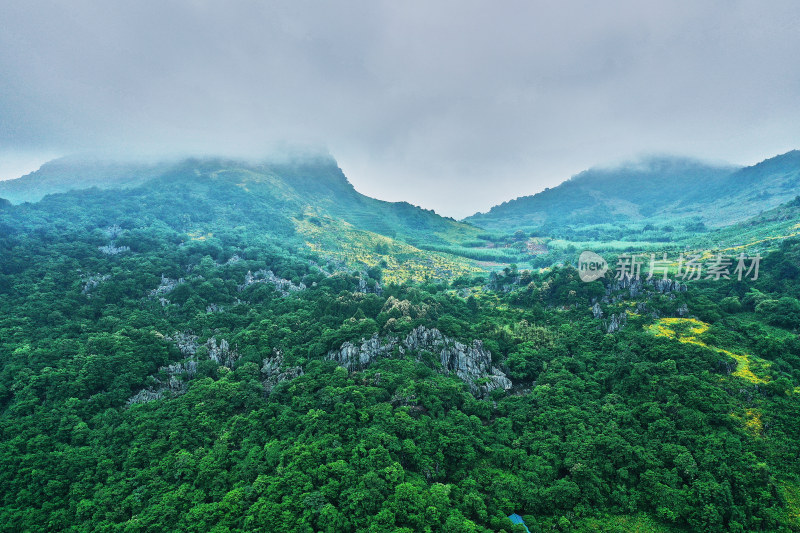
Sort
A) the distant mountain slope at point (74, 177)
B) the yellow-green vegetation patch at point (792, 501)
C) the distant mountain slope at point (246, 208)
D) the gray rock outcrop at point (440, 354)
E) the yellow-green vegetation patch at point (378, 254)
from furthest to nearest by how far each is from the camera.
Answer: the distant mountain slope at point (74, 177)
the distant mountain slope at point (246, 208)
the yellow-green vegetation patch at point (378, 254)
the gray rock outcrop at point (440, 354)
the yellow-green vegetation patch at point (792, 501)

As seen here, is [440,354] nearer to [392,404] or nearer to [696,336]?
[392,404]

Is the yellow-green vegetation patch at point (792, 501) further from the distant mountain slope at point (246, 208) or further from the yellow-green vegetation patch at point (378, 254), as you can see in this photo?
the distant mountain slope at point (246, 208)

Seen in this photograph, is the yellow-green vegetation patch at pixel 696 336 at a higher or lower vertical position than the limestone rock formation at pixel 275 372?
higher

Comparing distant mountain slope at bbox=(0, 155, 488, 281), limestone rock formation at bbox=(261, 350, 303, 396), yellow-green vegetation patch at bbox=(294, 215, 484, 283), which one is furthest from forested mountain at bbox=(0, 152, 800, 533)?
distant mountain slope at bbox=(0, 155, 488, 281)

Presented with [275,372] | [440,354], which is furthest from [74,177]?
[440,354]

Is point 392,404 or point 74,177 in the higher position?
point 74,177

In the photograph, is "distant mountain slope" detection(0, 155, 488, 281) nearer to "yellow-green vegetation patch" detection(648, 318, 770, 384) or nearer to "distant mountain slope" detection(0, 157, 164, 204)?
"distant mountain slope" detection(0, 157, 164, 204)

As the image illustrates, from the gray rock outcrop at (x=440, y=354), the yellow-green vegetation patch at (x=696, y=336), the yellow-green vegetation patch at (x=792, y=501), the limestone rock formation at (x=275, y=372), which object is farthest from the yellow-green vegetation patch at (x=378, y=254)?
the yellow-green vegetation patch at (x=792, y=501)
